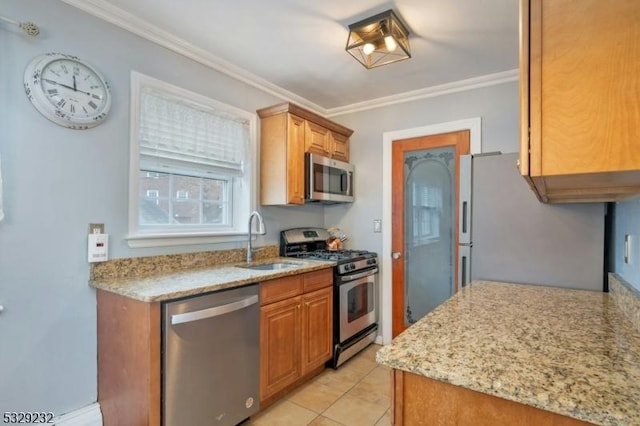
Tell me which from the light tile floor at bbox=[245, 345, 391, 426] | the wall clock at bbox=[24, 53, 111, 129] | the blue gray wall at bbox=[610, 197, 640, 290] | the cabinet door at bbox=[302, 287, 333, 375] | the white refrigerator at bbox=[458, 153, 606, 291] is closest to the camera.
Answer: the blue gray wall at bbox=[610, 197, 640, 290]

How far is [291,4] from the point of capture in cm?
191

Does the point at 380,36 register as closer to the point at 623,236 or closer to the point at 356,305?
the point at 623,236

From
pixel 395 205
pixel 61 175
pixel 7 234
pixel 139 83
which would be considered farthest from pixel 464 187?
pixel 7 234

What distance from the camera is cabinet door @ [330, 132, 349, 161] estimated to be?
3.37m

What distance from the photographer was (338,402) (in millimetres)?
2311

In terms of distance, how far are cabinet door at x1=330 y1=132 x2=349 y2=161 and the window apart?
0.86m

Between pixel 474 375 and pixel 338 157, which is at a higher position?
pixel 338 157

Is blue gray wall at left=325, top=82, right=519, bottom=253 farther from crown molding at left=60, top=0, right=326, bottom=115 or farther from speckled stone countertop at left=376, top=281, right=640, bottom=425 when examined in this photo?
speckled stone countertop at left=376, top=281, right=640, bottom=425

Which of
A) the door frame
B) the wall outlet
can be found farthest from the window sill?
the door frame

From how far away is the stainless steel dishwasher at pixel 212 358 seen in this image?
64.0 inches

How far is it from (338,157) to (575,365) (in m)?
2.80

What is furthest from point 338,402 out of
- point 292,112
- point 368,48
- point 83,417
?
point 368,48

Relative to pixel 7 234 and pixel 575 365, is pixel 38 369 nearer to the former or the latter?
pixel 7 234

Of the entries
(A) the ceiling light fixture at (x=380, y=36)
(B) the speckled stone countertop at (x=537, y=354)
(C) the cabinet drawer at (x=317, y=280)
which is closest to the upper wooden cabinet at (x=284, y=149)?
(C) the cabinet drawer at (x=317, y=280)
